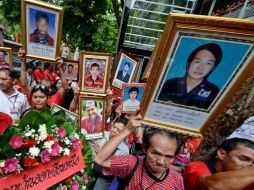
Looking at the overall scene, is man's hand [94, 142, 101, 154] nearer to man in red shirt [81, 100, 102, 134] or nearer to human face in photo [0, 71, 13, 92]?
man in red shirt [81, 100, 102, 134]

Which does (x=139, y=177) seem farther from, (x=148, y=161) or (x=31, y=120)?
(x=31, y=120)

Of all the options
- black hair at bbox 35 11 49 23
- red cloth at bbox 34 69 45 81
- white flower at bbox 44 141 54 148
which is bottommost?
red cloth at bbox 34 69 45 81

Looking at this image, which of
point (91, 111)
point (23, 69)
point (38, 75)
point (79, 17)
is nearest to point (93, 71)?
point (91, 111)

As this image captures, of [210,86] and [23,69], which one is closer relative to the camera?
[210,86]

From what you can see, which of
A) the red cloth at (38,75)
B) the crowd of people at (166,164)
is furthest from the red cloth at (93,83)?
the red cloth at (38,75)

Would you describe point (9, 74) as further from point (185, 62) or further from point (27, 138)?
point (185, 62)

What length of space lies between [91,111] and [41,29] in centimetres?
114

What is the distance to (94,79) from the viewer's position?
3.20 meters

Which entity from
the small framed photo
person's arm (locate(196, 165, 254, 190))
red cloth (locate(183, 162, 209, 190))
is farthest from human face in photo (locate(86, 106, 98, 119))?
person's arm (locate(196, 165, 254, 190))

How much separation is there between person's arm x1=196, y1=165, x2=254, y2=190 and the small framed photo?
233 cm

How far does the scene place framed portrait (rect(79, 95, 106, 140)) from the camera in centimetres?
324

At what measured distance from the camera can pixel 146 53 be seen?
8.00 m

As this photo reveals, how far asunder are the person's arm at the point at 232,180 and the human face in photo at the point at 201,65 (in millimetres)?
613

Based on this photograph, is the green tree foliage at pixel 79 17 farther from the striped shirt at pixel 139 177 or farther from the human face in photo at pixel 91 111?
the striped shirt at pixel 139 177
